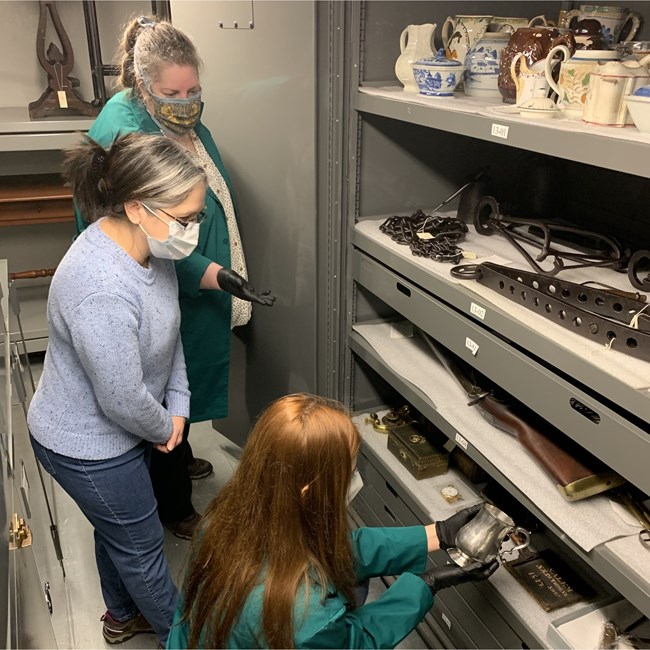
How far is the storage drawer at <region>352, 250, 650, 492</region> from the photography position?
955 millimetres

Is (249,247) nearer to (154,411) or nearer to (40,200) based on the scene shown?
(154,411)

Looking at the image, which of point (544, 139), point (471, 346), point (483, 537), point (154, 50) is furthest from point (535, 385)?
point (154, 50)

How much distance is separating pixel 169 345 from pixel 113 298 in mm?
231

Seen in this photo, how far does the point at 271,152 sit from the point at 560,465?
1.18m

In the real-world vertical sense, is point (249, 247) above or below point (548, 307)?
below

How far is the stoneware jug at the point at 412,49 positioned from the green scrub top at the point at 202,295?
0.61 m

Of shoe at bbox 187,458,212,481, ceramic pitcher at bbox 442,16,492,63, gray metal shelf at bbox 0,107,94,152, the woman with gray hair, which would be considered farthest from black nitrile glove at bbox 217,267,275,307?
gray metal shelf at bbox 0,107,94,152

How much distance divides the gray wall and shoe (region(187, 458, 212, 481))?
1.21 ft

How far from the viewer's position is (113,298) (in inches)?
45.4

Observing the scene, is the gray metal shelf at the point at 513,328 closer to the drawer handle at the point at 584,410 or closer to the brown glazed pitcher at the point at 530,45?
the drawer handle at the point at 584,410

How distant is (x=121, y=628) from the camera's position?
5.49 feet

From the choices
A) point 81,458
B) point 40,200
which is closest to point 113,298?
point 81,458

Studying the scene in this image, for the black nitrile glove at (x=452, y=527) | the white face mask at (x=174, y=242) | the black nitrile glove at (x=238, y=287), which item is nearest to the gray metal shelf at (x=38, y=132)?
the black nitrile glove at (x=238, y=287)

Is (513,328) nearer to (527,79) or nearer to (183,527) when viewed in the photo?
(527,79)
